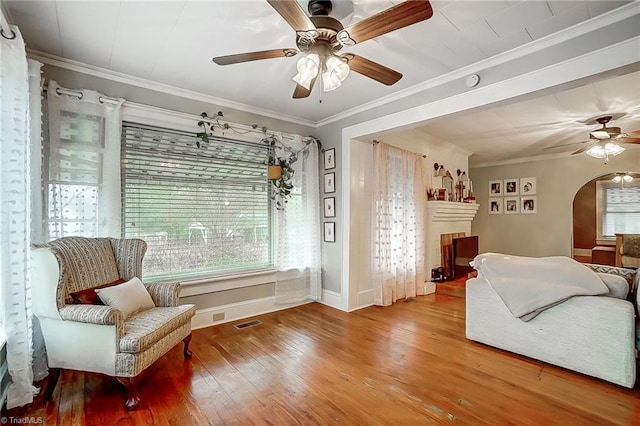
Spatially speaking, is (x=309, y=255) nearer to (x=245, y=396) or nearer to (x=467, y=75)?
(x=245, y=396)

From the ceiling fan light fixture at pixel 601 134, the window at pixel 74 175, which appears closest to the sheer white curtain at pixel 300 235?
the window at pixel 74 175

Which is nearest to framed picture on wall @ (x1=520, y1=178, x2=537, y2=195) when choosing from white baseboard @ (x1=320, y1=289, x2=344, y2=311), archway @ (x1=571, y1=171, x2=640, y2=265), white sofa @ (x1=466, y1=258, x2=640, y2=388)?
archway @ (x1=571, y1=171, x2=640, y2=265)

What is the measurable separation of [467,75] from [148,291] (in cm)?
333

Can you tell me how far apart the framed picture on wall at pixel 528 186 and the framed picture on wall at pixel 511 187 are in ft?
0.33

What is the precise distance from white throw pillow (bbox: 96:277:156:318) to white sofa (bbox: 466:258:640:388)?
116 inches

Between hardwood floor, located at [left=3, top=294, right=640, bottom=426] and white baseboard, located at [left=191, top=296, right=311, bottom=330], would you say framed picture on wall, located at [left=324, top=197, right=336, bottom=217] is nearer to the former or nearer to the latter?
white baseboard, located at [left=191, top=296, right=311, bottom=330]

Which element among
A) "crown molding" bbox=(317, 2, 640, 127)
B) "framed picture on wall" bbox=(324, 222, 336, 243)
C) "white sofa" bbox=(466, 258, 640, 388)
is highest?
"crown molding" bbox=(317, 2, 640, 127)

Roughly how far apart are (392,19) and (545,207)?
6.55 m

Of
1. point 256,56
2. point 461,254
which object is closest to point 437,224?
point 461,254

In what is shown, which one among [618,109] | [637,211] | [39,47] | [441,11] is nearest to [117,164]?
[39,47]

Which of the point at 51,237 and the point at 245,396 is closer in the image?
the point at 245,396

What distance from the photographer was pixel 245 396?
2.02 metres

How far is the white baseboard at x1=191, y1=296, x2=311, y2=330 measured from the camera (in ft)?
10.8

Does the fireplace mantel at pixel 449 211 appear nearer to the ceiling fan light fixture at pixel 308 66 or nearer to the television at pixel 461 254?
the television at pixel 461 254
